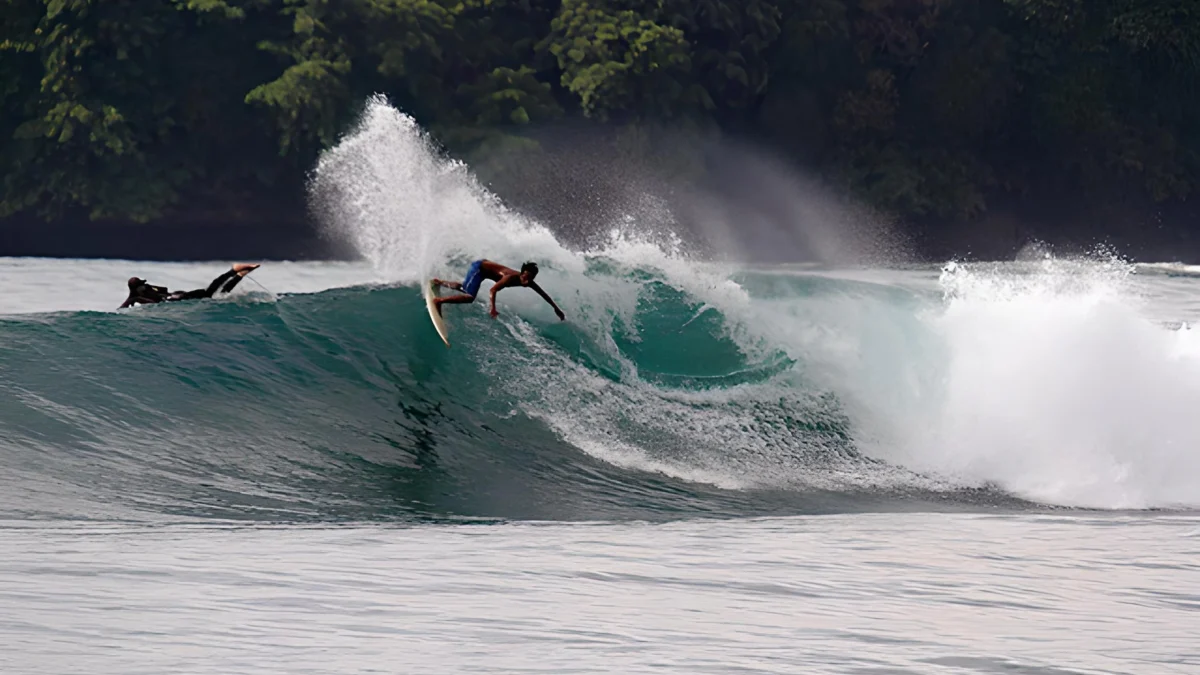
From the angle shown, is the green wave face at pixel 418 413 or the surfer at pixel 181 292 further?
the surfer at pixel 181 292

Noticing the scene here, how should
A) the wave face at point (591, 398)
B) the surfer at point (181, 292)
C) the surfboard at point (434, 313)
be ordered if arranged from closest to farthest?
the wave face at point (591, 398) → the surfboard at point (434, 313) → the surfer at point (181, 292)

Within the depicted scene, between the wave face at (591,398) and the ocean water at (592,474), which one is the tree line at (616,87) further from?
the wave face at (591,398)

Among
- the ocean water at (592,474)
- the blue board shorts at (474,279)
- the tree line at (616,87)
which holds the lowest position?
the ocean water at (592,474)

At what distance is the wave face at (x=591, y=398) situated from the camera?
11195mm

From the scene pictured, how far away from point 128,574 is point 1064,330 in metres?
8.82

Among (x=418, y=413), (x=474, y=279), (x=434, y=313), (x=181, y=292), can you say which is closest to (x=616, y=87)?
(x=181, y=292)

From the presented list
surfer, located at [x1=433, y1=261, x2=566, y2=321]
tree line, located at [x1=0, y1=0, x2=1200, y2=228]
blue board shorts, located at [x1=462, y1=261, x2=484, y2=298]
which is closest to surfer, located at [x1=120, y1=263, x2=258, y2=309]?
surfer, located at [x1=433, y1=261, x2=566, y2=321]

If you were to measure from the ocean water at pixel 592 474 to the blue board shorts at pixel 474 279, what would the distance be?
586mm

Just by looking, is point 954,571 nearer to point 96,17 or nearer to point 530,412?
point 530,412

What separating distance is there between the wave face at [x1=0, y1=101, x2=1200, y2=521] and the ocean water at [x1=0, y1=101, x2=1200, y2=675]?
0.04 meters

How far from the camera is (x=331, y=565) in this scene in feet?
27.7

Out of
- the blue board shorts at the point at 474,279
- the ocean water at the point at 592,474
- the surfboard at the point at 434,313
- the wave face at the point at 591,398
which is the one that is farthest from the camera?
the surfboard at the point at 434,313

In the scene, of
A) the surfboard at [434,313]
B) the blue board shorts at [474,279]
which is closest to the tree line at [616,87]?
the surfboard at [434,313]

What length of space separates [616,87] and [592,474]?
86.8ft
